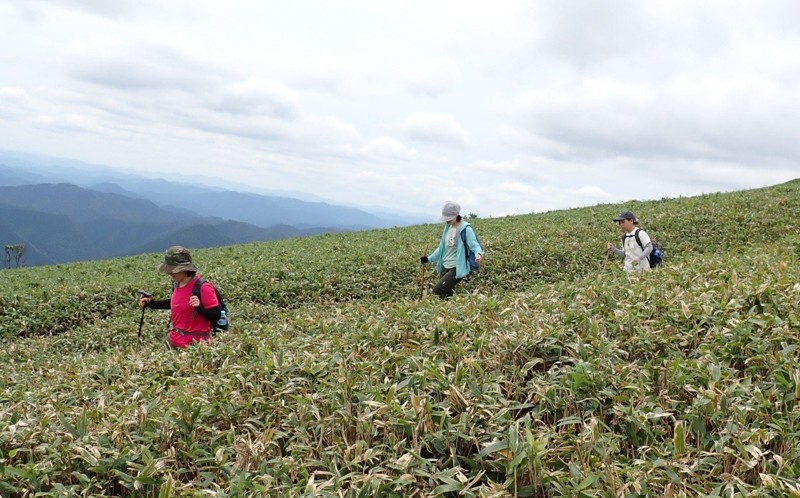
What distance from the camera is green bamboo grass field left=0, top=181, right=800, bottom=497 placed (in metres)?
3.64

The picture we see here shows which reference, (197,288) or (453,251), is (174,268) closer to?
(197,288)

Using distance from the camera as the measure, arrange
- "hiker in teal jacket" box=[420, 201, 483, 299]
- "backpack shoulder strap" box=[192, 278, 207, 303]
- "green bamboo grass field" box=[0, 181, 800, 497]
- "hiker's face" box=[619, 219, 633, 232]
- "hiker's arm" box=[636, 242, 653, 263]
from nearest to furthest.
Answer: "green bamboo grass field" box=[0, 181, 800, 497] < "backpack shoulder strap" box=[192, 278, 207, 303] < "hiker's arm" box=[636, 242, 653, 263] < "hiker's face" box=[619, 219, 633, 232] < "hiker in teal jacket" box=[420, 201, 483, 299]

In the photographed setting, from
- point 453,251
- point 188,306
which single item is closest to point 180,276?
point 188,306

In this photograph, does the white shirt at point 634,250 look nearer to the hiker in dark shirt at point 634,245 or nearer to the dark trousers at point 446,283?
the hiker in dark shirt at point 634,245

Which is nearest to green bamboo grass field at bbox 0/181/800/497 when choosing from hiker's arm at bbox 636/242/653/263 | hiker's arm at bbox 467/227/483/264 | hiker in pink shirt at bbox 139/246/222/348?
hiker in pink shirt at bbox 139/246/222/348

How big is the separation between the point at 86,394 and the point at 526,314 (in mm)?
4967

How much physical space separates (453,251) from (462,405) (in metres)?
7.18

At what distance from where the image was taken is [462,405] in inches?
172

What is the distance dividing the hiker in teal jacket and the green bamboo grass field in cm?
273

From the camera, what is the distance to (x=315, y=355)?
583cm

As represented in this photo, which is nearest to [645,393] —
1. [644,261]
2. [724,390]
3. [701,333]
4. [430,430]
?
[724,390]

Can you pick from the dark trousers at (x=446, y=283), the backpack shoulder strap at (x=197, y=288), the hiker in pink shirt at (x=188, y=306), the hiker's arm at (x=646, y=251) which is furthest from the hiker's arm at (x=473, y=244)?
the backpack shoulder strap at (x=197, y=288)

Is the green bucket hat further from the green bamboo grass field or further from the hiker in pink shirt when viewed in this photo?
the green bamboo grass field

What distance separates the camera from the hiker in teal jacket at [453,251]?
434 inches
